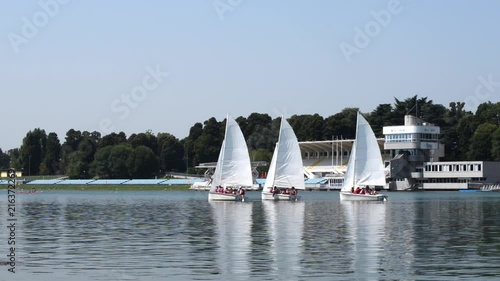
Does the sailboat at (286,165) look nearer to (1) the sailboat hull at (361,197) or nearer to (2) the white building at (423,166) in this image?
(1) the sailboat hull at (361,197)

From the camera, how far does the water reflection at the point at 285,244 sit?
3309cm

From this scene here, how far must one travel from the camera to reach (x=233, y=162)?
10438cm

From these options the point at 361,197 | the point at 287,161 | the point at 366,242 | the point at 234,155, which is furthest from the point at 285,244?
the point at 287,161

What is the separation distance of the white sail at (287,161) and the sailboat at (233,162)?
4.44 m

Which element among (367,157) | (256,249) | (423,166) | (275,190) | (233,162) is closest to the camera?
(256,249)

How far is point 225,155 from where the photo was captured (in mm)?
104500

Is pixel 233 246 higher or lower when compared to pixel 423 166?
lower

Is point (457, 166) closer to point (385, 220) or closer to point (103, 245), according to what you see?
point (385, 220)

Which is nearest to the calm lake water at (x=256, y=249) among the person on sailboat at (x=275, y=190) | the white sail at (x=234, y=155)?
the white sail at (x=234, y=155)

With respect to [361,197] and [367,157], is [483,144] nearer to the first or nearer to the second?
[367,157]

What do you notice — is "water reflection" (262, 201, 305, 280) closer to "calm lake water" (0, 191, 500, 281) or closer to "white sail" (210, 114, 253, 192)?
"calm lake water" (0, 191, 500, 281)

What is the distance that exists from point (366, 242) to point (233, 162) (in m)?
60.5

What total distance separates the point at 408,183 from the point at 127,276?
530 feet

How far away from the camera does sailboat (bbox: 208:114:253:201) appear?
10425cm
